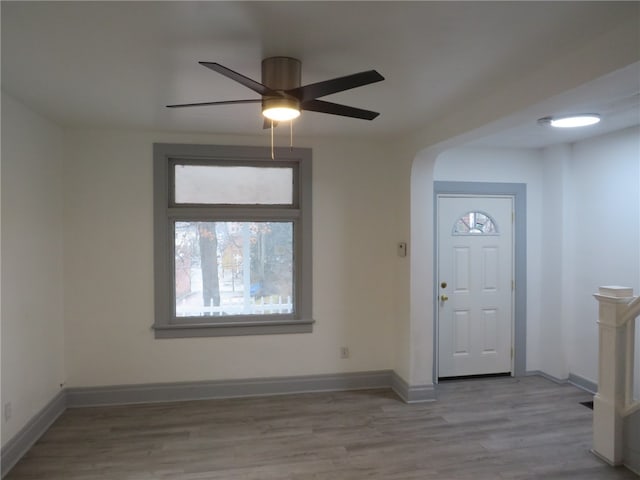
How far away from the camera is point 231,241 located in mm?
3979

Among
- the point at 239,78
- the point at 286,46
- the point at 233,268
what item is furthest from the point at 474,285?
the point at 239,78

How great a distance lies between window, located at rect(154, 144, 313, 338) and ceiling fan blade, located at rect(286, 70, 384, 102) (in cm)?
200

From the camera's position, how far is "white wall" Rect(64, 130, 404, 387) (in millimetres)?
3676

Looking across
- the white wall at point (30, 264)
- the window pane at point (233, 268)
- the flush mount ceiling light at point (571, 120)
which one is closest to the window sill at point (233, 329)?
the window pane at point (233, 268)

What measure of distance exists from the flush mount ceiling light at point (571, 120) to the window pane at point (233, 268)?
2.39m

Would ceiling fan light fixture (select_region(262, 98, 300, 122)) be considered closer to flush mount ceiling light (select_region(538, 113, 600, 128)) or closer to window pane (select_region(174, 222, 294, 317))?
window pane (select_region(174, 222, 294, 317))

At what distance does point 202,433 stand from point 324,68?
2.80 meters

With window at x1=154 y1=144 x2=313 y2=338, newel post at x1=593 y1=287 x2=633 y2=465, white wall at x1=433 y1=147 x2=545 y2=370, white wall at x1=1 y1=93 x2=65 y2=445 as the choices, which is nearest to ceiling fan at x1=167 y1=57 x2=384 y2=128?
white wall at x1=1 y1=93 x2=65 y2=445

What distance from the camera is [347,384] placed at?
4109 mm

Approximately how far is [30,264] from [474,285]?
13.2 ft

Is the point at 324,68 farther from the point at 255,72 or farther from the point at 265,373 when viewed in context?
the point at 265,373

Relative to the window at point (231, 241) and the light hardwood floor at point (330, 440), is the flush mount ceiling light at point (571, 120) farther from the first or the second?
the light hardwood floor at point (330, 440)

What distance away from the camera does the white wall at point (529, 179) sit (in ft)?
14.2

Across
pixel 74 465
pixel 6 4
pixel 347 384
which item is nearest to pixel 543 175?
pixel 347 384
